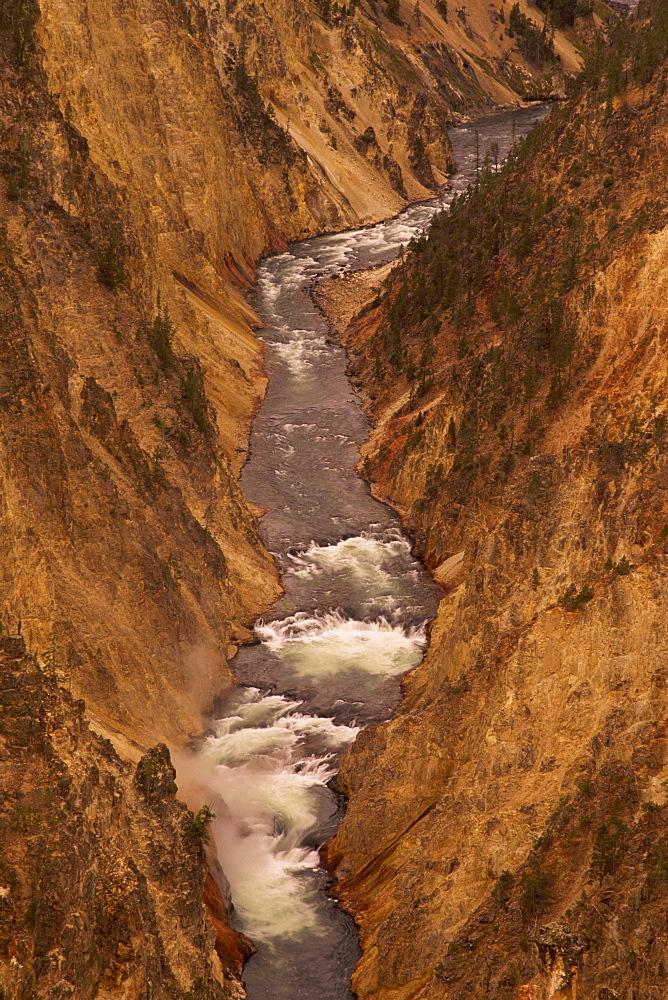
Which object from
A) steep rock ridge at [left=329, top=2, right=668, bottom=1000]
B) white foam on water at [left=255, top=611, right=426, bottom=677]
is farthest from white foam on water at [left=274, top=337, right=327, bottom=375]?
white foam on water at [left=255, top=611, right=426, bottom=677]

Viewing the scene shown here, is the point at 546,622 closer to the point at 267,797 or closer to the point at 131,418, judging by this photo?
the point at 267,797

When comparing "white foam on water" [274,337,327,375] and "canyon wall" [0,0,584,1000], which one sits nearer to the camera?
"canyon wall" [0,0,584,1000]

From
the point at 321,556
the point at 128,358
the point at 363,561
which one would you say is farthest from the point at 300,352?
the point at 128,358

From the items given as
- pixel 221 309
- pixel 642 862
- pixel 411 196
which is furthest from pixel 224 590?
pixel 411 196

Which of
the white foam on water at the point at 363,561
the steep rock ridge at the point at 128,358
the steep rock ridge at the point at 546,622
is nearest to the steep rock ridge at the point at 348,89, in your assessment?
the steep rock ridge at the point at 128,358

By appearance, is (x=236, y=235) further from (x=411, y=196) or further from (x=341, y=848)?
(x=341, y=848)

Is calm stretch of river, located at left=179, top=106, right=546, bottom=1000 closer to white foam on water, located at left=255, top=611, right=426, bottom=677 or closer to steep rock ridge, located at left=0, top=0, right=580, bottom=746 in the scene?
white foam on water, located at left=255, top=611, right=426, bottom=677
